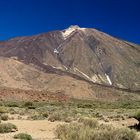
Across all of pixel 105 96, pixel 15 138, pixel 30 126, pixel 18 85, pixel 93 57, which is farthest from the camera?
pixel 93 57

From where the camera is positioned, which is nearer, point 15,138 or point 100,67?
point 15,138

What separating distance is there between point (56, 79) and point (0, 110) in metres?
81.4

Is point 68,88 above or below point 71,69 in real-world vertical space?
Answer: below

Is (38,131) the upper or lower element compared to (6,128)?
lower

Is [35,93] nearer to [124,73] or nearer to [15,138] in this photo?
→ [15,138]

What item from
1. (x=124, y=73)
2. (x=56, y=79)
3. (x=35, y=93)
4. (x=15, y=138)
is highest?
(x=124, y=73)

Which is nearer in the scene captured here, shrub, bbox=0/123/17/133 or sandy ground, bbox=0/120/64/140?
sandy ground, bbox=0/120/64/140

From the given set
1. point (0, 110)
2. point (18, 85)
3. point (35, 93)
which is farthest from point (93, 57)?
point (0, 110)

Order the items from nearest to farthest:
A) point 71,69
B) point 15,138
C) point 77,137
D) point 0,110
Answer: point 77,137
point 15,138
point 0,110
point 71,69

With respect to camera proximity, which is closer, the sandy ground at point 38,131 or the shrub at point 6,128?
the sandy ground at point 38,131

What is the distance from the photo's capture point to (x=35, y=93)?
76.3 m

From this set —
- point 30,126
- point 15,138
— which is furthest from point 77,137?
point 30,126

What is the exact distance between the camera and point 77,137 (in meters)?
13.0

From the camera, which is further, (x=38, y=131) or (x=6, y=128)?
(x=38, y=131)
